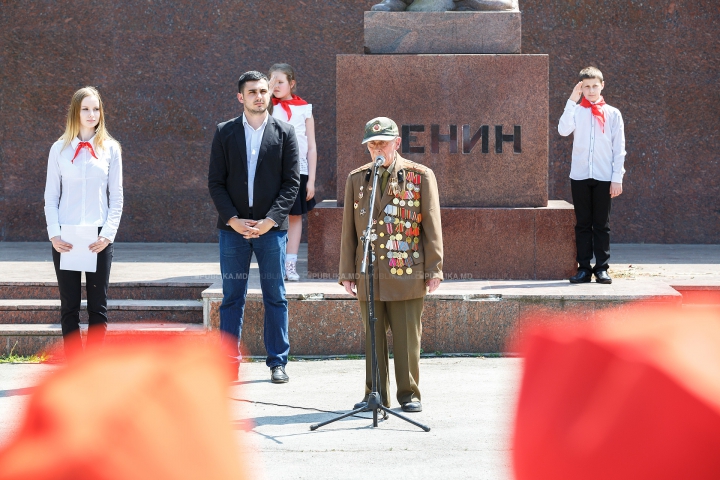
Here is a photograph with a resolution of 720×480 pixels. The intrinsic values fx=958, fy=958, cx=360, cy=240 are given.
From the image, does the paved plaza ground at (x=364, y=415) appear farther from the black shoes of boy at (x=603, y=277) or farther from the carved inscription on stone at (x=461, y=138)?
the carved inscription on stone at (x=461, y=138)

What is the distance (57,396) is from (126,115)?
11856mm

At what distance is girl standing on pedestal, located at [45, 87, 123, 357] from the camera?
6344 millimetres

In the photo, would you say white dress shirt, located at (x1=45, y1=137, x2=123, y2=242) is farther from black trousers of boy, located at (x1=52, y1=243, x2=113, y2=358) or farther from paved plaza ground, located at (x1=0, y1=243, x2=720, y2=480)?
paved plaza ground, located at (x1=0, y1=243, x2=720, y2=480)

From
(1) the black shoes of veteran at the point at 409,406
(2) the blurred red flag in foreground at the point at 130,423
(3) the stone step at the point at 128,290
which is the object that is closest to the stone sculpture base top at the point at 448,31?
(3) the stone step at the point at 128,290

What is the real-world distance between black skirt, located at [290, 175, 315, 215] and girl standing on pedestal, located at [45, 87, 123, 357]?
1982 millimetres

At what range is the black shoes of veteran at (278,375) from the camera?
639 centimetres

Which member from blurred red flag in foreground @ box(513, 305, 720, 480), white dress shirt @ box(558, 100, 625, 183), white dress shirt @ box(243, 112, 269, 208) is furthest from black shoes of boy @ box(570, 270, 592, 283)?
blurred red flag in foreground @ box(513, 305, 720, 480)

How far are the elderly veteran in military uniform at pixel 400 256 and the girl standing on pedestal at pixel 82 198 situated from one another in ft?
5.90

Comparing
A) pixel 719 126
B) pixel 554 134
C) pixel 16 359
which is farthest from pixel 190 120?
pixel 719 126

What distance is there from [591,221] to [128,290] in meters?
3.93

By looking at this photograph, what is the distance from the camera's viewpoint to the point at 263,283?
6.46 meters

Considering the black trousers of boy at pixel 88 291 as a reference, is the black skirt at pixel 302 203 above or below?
above

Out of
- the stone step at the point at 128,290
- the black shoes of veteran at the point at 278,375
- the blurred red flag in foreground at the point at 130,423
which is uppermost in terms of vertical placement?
the blurred red flag in foreground at the point at 130,423

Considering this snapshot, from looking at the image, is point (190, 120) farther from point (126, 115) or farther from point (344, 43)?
point (344, 43)
